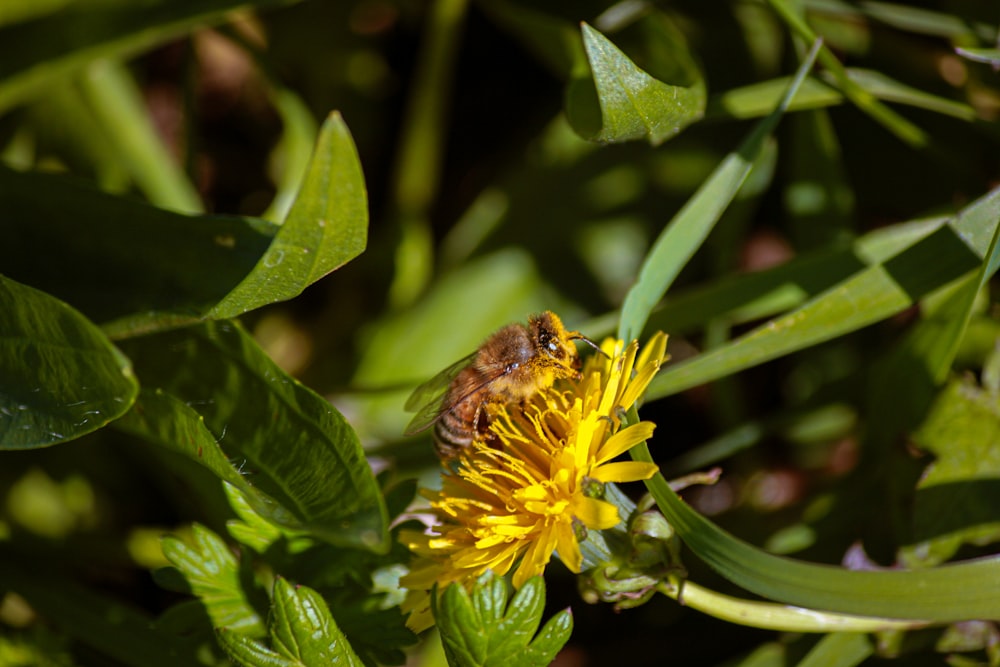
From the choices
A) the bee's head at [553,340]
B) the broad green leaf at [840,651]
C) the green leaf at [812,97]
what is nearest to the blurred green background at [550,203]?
the green leaf at [812,97]

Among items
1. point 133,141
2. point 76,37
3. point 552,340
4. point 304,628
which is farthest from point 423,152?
point 304,628

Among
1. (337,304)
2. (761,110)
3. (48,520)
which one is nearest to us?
(761,110)

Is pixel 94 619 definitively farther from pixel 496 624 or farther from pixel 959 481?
pixel 959 481

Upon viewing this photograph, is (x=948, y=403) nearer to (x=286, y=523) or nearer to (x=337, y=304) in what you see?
(x=286, y=523)

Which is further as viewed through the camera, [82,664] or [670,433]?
[670,433]

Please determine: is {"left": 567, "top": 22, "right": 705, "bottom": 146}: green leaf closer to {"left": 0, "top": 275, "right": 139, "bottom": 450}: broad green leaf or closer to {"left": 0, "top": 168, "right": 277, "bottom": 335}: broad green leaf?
{"left": 0, "top": 168, "right": 277, "bottom": 335}: broad green leaf

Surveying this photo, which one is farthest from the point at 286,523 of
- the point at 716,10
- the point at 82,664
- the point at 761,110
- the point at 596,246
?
the point at 716,10

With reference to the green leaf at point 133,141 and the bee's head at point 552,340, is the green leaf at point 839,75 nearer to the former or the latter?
the bee's head at point 552,340
